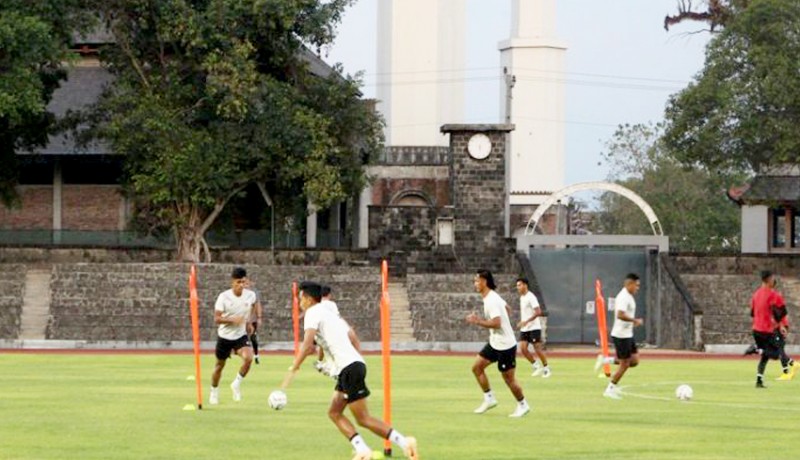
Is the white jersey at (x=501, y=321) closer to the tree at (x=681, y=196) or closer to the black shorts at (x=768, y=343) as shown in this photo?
the black shorts at (x=768, y=343)

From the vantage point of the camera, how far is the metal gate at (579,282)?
60719mm

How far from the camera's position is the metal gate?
60.7 metres

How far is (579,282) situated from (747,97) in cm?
972

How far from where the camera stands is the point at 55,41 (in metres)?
61.9

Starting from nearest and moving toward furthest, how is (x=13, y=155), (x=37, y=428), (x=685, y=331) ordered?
(x=37, y=428) < (x=685, y=331) < (x=13, y=155)

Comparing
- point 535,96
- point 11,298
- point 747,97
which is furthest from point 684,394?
point 535,96

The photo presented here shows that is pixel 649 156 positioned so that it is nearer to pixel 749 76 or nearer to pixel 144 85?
pixel 749 76

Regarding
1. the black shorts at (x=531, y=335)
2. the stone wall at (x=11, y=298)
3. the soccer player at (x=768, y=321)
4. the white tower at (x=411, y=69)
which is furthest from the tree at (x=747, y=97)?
the white tower at (x=411, y=69)

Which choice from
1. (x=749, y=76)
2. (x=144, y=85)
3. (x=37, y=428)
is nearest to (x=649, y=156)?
(x=749, y=76)

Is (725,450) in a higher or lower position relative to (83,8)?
lower

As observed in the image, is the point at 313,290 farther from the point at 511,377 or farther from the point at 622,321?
the point at 622,321

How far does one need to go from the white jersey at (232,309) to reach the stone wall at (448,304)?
25.6 metres

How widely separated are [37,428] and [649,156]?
89.2 m

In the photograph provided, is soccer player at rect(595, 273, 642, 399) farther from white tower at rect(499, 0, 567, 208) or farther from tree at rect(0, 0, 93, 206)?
white tower at rect(499, 0, 567, 208)
